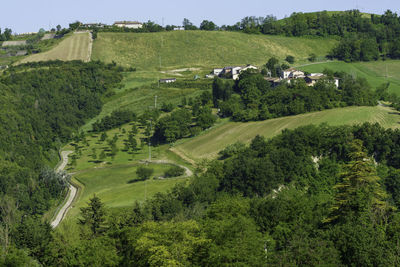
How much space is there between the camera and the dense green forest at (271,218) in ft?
144

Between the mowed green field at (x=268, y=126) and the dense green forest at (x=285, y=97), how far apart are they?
2908mm

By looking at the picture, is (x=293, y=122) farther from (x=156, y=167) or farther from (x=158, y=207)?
(x=158, y=207)

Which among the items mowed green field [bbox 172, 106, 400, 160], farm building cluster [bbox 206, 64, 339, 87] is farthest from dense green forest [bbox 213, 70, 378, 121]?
mowed green field [bbox 172, 106, 400, 160]

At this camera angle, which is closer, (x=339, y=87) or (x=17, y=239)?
(x=17, y=239)

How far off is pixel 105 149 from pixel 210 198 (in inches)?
2032

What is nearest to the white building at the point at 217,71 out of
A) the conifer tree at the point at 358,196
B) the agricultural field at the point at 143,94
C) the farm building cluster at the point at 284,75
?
the farm building cluster at the point at 284,75

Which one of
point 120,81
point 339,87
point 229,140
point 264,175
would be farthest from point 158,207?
point 120,81

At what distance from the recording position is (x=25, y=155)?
11962cm

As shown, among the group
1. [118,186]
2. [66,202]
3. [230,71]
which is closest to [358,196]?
[118,186]

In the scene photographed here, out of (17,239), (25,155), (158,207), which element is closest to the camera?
(17,239)

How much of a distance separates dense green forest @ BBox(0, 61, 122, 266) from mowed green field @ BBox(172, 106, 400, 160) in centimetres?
2892

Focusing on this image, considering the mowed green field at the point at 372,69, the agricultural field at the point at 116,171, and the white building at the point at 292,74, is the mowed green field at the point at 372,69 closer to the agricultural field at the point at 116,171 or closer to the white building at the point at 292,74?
the white building at the point at 292,74

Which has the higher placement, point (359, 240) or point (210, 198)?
point (359, 240)

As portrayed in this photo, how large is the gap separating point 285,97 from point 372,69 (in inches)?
2445
